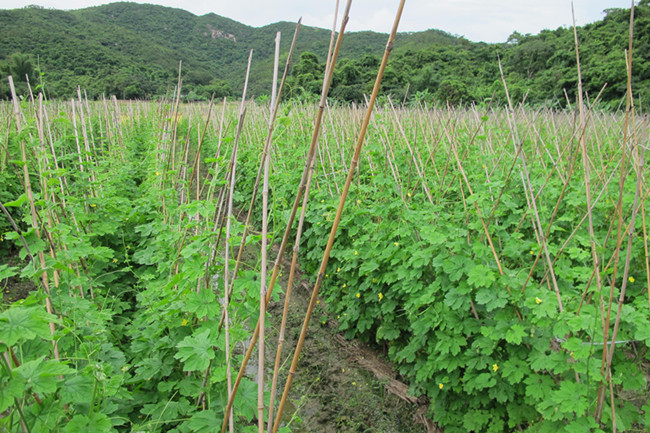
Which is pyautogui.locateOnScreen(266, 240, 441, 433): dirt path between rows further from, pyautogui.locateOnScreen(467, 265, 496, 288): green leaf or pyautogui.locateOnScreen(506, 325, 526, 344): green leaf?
pyautogui.locateOnScreen(467, 265, 496, 288): green leaf

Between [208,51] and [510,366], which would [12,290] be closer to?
[510,366]

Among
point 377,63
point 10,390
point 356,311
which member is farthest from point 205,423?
point 377,63

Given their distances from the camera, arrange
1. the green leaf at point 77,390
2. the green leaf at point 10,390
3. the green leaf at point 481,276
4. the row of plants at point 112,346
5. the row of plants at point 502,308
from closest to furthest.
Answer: the green leaf at point 10,390 → the row of plants at point 112,346 → the green leaf at point 77,390 → the row of plants at point 502,308 → the green leaf at point 481,276

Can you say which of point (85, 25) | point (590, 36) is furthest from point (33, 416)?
point (85, 25)

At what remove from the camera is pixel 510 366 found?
6.25ft

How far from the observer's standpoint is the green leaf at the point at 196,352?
4.56 feet

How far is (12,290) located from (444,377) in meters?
4.10

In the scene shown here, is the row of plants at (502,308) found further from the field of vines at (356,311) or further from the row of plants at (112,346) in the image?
the row of plants at (112,346)

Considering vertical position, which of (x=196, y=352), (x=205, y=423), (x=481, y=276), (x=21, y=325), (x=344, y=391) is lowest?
(x=344, y=391)

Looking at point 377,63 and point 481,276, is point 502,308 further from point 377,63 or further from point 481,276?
point 377,63

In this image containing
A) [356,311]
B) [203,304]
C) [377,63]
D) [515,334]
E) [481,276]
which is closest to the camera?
[203,304]

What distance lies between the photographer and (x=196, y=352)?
4.61ft

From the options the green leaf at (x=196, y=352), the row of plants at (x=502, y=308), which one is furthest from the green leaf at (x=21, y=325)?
the row of plants at (x=502, y=308)

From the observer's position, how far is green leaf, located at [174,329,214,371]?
1389 millimetres
